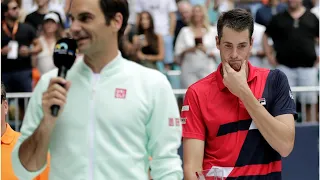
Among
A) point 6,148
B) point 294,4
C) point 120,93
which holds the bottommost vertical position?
point 6,148

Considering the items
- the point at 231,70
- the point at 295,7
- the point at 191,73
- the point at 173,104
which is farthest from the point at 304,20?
the point at 173,104

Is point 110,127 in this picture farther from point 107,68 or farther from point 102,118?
point 107,68

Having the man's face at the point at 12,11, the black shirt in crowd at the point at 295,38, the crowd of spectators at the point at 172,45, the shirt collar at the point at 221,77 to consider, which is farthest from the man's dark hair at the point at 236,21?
the man's face at the point at 12,11

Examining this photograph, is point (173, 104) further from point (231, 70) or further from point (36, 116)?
point (231, 70)

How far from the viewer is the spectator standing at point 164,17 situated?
14.0 m

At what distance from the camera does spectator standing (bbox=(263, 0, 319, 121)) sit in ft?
41.0

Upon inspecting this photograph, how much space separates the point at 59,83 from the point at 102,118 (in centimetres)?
39

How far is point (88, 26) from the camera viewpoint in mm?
4191

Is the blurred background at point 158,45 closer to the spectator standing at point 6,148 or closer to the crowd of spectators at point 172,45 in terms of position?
the crowd of spectators at point 172,45

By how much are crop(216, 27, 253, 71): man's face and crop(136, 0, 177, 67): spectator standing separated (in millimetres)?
8419

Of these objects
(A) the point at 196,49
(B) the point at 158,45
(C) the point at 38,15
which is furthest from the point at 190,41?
(C) the point at 38,15

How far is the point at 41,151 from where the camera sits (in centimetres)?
410

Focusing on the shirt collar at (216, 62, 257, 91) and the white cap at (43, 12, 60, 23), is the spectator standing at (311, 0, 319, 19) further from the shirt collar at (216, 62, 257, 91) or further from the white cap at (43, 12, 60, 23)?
the shirt collar at (216, 62, 257, 91)

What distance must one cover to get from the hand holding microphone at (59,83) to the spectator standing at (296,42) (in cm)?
868
